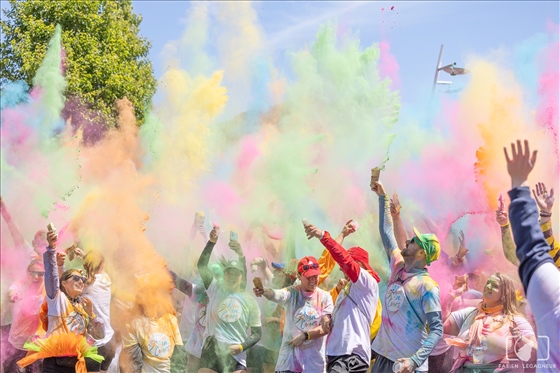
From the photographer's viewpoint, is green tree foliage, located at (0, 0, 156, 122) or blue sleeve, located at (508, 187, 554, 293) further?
green tree foliage, located at (0, 0, 156, 122)

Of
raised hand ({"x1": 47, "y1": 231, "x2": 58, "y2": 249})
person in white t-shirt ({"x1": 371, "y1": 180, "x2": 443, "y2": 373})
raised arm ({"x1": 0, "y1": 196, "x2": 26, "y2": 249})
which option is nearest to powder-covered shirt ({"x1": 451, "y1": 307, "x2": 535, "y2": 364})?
person in white t-shirt ({"x1": 371, "y1": 180, "x2": 443, "y2": 373})

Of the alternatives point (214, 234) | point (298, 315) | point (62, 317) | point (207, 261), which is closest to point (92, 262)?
point (207, 261)

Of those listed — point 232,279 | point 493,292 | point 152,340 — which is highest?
point 232,279

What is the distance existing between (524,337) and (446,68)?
931cm

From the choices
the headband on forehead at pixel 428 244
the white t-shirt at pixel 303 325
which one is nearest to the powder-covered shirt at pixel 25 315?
the white t-shirt at pixel 303 325

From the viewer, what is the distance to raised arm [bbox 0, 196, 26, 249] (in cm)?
889

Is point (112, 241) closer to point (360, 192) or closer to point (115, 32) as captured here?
point (360, 192)

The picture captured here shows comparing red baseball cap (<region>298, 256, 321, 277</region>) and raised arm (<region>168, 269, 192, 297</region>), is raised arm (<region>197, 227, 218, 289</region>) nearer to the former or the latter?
raised arm (<region>168, 269, 192, 297</region>)

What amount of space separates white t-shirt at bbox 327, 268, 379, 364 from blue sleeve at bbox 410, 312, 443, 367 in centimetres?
70

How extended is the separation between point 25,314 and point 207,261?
6.51ft

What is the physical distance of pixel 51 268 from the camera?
6844mm

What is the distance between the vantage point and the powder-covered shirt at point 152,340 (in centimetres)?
768

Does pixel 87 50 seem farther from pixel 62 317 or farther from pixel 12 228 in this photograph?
pixel 62 317

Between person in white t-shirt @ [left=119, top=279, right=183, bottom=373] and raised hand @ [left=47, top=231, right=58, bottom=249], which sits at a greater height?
raised hand @ [left=47, top=231, right=58, bottom=249]
